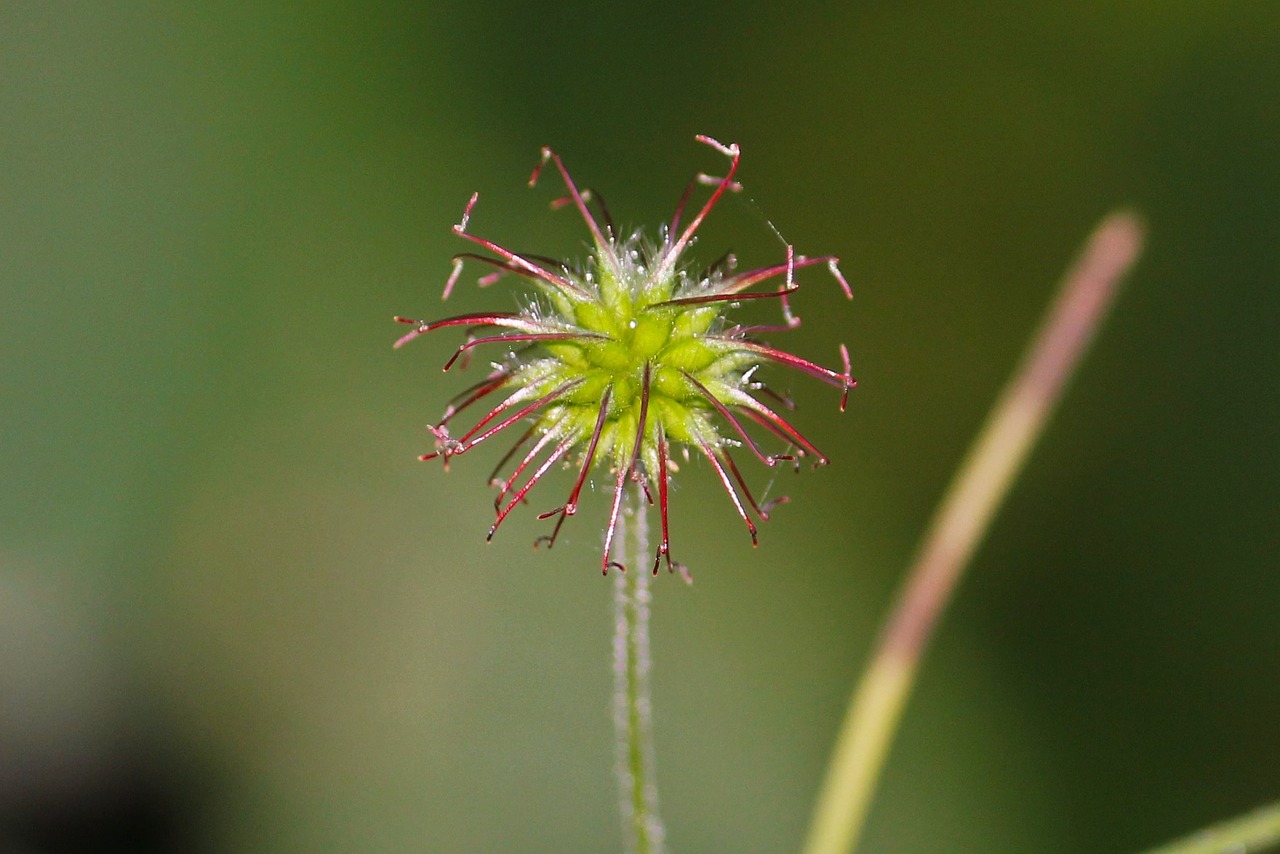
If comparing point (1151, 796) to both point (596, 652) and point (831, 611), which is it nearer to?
point (831, 611)

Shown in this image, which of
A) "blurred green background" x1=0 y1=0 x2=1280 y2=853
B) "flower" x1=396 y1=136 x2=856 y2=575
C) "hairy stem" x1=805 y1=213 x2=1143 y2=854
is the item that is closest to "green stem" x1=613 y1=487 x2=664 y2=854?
"flower" x1=396 y1=136 x2=856 y2=575

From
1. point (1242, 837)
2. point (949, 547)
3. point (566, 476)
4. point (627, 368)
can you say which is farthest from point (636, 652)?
point (566, 476)

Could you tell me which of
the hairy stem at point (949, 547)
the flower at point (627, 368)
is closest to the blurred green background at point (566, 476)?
the hairy stem at point (949, 547)

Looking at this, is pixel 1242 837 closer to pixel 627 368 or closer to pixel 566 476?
pixel 627 368

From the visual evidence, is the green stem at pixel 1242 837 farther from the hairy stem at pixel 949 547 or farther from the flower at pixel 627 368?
the flower at pixel 627 368

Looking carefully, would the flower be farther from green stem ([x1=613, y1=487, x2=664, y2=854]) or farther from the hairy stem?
the hairy stem

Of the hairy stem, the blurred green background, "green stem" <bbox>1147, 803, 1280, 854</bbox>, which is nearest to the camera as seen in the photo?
"green stem" <bbox>1147, 803, 1280, 854</bbox>
